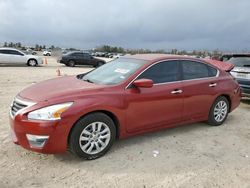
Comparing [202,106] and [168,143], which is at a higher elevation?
[202,106]

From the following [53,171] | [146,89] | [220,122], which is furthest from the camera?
[220,122]

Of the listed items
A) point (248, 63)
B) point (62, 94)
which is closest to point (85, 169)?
point (62, 94)

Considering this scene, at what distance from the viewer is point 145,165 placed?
12.5ft

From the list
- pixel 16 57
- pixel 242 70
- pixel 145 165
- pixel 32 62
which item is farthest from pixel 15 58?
pixel 145 165

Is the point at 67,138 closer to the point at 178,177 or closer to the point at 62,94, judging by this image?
the point at 62,94

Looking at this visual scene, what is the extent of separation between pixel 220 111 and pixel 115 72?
266 cm

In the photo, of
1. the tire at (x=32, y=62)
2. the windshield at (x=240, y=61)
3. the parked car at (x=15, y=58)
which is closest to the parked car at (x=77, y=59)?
the parked car at (x=15, y=58)

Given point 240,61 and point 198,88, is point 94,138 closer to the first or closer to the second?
point 198,88

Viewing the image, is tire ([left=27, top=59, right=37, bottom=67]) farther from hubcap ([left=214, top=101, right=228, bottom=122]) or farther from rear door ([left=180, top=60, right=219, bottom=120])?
hubcap ([left=214, top=101, right=228, bottom=122])

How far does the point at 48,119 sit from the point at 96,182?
3.46ft

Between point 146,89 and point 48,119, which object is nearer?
point 48,119

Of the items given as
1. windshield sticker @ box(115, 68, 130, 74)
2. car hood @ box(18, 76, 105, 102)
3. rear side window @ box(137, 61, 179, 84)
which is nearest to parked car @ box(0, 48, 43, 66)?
car hood @ box(18, 76, 105, 102)

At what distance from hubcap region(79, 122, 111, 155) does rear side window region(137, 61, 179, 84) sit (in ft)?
3.63

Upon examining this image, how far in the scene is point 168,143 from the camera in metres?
4.64
